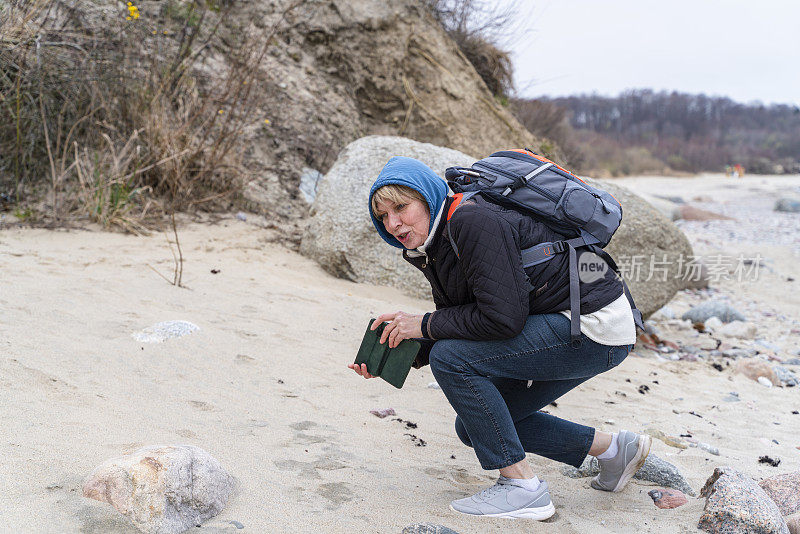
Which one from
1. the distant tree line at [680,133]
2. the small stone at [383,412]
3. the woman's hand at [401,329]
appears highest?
the distant tree line at [680,133]

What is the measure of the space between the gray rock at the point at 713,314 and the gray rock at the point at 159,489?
624cm

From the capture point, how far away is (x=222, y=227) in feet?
21.1

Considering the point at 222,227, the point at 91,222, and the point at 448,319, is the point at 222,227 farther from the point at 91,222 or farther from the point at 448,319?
the point at 448,319

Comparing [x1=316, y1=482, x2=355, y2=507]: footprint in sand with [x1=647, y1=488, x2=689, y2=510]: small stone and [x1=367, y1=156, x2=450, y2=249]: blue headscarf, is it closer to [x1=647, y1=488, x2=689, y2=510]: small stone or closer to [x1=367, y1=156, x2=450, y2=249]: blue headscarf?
[x1=367, y1=156, x2=450, y2=249]: blue headscarf

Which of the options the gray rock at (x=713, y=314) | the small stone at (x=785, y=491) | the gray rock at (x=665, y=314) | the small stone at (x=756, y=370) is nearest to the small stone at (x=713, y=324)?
the gray rock at (x=713, y=314)

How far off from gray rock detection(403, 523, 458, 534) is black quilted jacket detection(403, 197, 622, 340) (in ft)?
2.02

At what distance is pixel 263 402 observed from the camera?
Answer: 330 cm

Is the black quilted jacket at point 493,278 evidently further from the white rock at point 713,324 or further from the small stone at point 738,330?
the white rock at point 713,324

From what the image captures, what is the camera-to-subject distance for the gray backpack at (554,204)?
2273 mm

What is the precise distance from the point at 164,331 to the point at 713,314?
19.0 feet

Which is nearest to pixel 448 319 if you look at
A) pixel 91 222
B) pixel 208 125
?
pixel 91 222

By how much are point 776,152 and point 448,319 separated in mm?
50631

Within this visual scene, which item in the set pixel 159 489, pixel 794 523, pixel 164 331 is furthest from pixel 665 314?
pixel 159 489

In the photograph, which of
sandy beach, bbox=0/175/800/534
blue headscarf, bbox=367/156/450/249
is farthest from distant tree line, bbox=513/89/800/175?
blue headscarf, bbox=367/156/450/249
